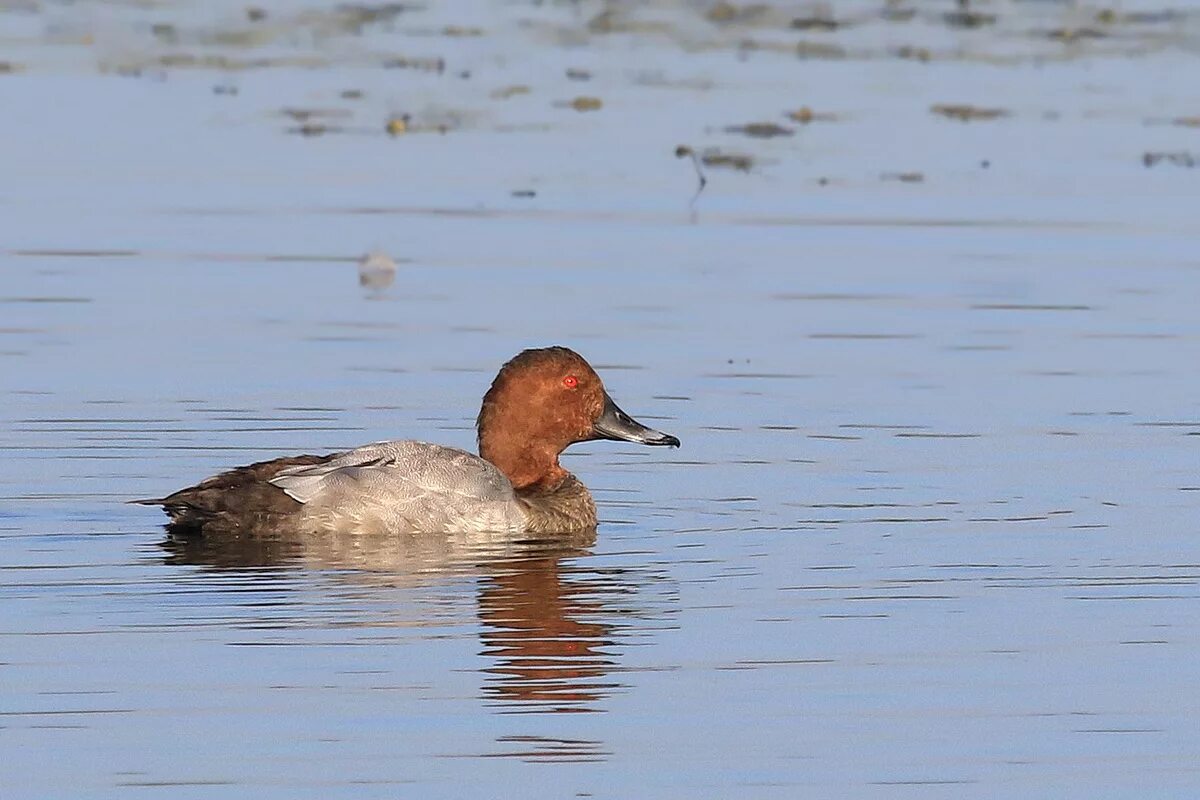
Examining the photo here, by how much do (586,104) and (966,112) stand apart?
121 inches

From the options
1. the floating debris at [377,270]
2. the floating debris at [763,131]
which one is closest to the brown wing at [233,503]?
the floating debris at [377,270]

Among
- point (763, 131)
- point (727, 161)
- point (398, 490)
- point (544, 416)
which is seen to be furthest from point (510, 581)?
point (763, 131)

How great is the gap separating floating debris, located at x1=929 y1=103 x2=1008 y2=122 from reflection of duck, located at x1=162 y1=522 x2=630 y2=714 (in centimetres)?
1179

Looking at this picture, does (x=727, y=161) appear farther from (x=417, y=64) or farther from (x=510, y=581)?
(x=510, y=581)

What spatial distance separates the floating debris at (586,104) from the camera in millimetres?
22109

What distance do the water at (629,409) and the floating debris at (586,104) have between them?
12 cm

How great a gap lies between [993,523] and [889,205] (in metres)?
8.01

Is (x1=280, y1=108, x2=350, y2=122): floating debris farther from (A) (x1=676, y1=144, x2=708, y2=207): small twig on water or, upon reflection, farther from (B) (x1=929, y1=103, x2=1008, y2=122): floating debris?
(B) (x1=929, y1=103, x2=1008, y2=122): floating debris

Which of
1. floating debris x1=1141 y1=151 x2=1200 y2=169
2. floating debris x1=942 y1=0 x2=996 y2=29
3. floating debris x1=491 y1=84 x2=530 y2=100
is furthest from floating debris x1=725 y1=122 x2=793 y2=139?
floating debris x1=942 y1=0 x2=996 y2=29

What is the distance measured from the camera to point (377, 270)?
51.8 ft

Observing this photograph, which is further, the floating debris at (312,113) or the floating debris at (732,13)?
the floating debris at (732,13)

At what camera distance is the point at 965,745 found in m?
7.36

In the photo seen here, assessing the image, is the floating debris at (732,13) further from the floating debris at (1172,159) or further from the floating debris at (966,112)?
the floating debris at (1172,159)

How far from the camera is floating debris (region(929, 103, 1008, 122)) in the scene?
2183cm
